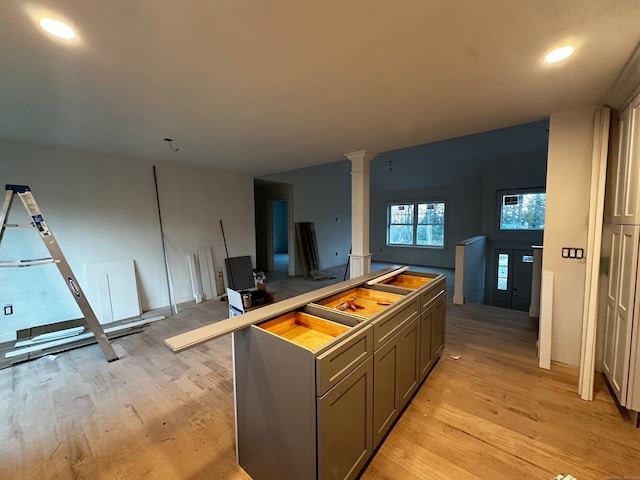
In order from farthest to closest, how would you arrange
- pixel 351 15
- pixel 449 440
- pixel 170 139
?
pixel 170 139 < pixel 449 440 < pixel 351 15

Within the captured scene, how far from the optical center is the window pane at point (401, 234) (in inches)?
366

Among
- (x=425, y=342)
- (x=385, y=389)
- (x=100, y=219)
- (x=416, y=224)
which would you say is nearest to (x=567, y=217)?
(x=425, y=342)

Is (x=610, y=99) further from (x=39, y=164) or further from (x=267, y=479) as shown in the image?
(x=39, y=164)

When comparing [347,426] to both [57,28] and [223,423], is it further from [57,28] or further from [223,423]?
[57,28]

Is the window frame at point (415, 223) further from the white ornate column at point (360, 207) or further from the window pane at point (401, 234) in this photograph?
the white ornate column at point (360, 207)

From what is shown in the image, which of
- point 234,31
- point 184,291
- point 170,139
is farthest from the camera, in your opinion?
point 184,291

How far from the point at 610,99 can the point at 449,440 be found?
9.53 ft

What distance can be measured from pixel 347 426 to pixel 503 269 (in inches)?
292

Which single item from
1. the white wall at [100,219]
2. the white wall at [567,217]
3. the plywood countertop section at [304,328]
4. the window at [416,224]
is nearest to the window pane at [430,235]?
the window at [416,224]

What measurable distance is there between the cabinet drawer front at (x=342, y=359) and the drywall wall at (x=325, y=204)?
544cm

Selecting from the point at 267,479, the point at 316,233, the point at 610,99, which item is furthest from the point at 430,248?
the point at 267,479

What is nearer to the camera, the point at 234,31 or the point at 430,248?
the point at 234,31

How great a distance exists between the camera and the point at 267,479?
145 cm

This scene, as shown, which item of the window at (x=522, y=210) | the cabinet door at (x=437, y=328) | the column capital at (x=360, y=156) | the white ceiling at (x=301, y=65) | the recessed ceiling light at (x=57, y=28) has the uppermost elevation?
the recessed ceiling light at (x=57, y=28)
